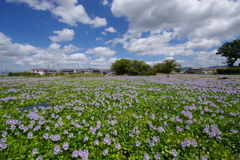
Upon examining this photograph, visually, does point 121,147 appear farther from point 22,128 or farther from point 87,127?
point 22,128

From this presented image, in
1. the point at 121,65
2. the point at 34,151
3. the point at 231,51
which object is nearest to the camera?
the point at 34,151

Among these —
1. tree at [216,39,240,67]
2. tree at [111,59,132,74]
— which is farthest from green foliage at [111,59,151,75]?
tree at [216,39,240,67]

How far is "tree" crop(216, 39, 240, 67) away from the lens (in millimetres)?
55406

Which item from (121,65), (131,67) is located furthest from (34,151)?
(121,65)

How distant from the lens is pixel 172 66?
60.3 meters

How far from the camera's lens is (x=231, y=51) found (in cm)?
5616

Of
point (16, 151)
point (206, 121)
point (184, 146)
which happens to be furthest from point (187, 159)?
point (16, 151)

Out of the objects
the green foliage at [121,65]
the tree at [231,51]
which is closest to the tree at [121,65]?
the green foliage at [121,65]

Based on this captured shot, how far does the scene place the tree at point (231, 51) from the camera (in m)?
55.4

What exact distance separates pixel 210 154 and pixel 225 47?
8075 cm

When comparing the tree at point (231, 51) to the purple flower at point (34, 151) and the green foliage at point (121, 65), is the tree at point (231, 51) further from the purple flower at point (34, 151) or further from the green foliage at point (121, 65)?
the purple flower at point (34, 151)

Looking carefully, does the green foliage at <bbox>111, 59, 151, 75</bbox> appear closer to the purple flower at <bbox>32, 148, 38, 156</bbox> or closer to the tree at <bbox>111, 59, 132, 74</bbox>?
the tree at <bbox>111, 59, 132, 74</bbox>

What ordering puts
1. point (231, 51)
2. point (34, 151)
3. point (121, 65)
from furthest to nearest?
point (121, 65)
point (231, 51)
point (34, 151)

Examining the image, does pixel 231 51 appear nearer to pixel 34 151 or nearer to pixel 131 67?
pixel 131 67
